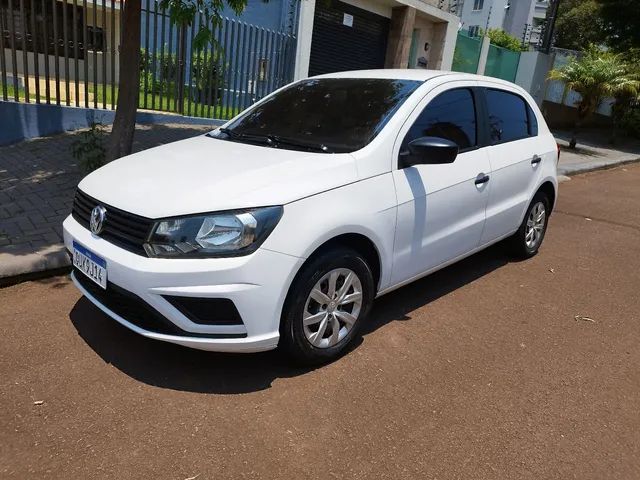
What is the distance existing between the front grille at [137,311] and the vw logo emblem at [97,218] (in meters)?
0.31

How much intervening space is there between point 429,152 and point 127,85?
3.92 meters

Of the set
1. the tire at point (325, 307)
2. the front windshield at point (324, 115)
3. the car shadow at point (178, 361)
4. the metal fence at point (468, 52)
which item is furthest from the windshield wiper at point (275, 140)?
the metal fence at point (468, 52)

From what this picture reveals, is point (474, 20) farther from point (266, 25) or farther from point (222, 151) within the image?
point (222, 151)

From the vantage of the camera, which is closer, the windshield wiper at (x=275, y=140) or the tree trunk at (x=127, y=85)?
the windshield wiper at (x=275, y=140)

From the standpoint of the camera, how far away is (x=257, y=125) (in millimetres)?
4012

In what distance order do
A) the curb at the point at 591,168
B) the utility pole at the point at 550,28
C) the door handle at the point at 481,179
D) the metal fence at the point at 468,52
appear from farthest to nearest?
the utility pole at the point at 550,28 < the metal fence at the point at 468,52 < the curb at the point at 591,168 < the door handle at the point at 481,179

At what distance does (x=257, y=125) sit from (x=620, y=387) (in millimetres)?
2933

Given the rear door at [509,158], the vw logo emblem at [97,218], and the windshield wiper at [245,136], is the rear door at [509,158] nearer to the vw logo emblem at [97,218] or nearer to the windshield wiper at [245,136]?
Result: the windshield wiper at [245,136]

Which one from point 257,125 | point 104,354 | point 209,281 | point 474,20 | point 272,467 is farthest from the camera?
point 474,20

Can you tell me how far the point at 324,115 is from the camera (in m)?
3.83

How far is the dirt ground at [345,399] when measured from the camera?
→ 2.46 meters

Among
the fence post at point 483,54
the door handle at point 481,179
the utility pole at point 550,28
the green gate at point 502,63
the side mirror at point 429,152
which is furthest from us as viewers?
the green gate at point 502,63

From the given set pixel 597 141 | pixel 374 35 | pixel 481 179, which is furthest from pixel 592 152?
pixel 481 179

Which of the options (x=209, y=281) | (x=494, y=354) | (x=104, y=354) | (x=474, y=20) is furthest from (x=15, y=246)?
(x=474, y=20)
